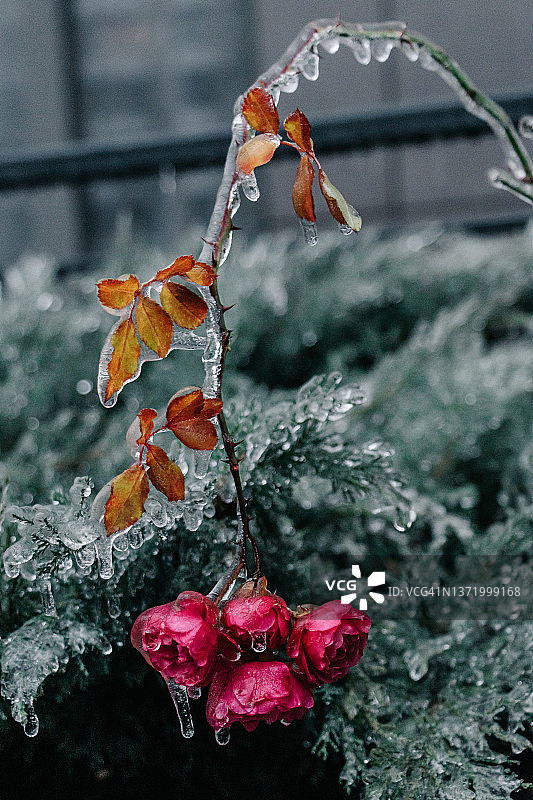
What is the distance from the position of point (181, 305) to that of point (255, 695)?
12 centimetres

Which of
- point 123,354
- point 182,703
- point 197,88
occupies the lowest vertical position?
point 197,88

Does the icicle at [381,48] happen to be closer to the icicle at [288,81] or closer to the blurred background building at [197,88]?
the icicle at [288,81]

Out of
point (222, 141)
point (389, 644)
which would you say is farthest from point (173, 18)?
point (389, 644)

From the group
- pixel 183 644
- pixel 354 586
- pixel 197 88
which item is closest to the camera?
pixel 183 644

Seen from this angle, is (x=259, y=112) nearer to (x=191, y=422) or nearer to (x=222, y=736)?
(x=191, y=422)

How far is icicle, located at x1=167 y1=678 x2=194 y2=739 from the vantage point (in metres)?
0.25

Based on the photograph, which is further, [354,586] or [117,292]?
[354,586]

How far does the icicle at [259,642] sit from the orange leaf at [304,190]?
0.44 feet

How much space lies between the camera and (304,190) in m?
0.25

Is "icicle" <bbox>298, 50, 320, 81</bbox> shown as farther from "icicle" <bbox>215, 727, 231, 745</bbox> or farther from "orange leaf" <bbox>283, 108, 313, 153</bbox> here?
"icicle" <bbox>215, 727, 231, 745</bbox>

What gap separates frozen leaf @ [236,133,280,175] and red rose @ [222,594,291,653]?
139 millimetres

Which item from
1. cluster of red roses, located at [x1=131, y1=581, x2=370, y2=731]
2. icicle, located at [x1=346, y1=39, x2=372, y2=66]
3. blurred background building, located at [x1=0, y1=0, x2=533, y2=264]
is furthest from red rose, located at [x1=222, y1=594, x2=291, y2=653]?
blurred background building, located at [x1=0, y1=0, x2=533, y2=264]

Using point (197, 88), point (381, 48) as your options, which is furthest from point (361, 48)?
point (197, 88)

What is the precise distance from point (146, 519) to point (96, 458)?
0.26m
